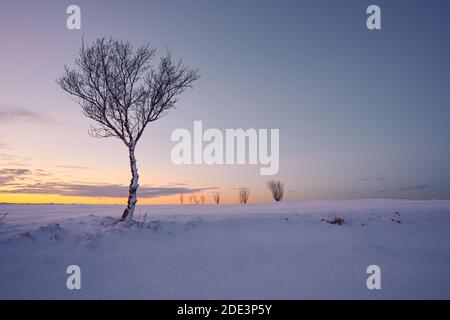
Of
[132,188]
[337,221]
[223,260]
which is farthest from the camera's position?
[337,221]

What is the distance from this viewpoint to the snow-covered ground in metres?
6.13

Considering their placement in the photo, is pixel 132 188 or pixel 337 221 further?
pixel 337 221

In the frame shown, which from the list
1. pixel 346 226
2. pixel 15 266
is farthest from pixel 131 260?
pixel 346 226

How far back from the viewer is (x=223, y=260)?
782 cm

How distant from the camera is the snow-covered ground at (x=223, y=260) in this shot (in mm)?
6133

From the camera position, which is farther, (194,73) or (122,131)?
(194,73)

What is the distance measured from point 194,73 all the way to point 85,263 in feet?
28.6

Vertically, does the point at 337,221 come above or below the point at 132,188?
below

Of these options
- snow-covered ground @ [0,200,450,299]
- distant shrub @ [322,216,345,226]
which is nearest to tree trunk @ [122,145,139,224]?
snow-covered ground @ [0,200,450,299]

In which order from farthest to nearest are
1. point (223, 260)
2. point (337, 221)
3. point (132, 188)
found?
point (337, 221)
point (132, 188)
point (223, 260)

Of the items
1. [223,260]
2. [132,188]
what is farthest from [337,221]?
[132,188]

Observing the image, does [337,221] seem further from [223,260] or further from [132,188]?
[132,188]

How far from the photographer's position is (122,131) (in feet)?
37.4
